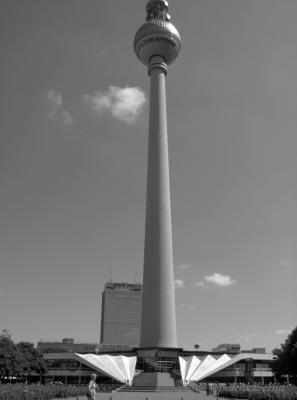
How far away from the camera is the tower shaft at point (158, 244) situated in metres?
79.4

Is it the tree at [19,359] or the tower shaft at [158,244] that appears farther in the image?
the tower shaft at [158,244]

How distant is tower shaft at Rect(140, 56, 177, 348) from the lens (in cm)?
7938

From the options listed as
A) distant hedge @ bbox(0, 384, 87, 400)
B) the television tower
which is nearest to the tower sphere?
the television tower

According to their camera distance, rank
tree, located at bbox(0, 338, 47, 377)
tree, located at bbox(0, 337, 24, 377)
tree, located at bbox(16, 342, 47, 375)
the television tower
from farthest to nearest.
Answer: tree, located at bbox(16, 342, 47, 375), the television tower, tree, located at bbox(0, 338, 47, 377), tree, located at bbox(0, 337, 24, 377)

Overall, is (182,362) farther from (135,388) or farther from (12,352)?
(12,352)

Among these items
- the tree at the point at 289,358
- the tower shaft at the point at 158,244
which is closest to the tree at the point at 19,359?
the tower shaft at the point at 158,244

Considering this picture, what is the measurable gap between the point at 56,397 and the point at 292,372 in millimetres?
40636

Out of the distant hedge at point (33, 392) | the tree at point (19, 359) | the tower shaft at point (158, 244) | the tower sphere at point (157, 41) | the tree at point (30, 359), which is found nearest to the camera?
the distant hedge at point (33, 392)

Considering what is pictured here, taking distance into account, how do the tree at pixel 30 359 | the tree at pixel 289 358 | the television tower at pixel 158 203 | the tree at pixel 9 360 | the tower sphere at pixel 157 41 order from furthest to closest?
the tower sphere at pixel 157 41
the tree at pixel 30 359
the television tower at pixel 158 203
the tree at pixel 9 360
the tree at pixel 289 358

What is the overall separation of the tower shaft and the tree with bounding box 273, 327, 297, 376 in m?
18.2

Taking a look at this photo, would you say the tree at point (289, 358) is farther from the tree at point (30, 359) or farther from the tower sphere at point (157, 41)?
the tower sphere at point (157, 41)

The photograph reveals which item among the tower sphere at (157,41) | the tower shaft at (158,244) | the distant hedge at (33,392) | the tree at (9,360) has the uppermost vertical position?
the tower sphere at (157,41)

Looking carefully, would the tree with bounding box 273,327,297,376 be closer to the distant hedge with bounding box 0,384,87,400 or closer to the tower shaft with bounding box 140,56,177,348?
the tower shaft with bounding box 140,56,177,348

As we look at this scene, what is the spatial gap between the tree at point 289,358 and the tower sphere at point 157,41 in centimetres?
6527
